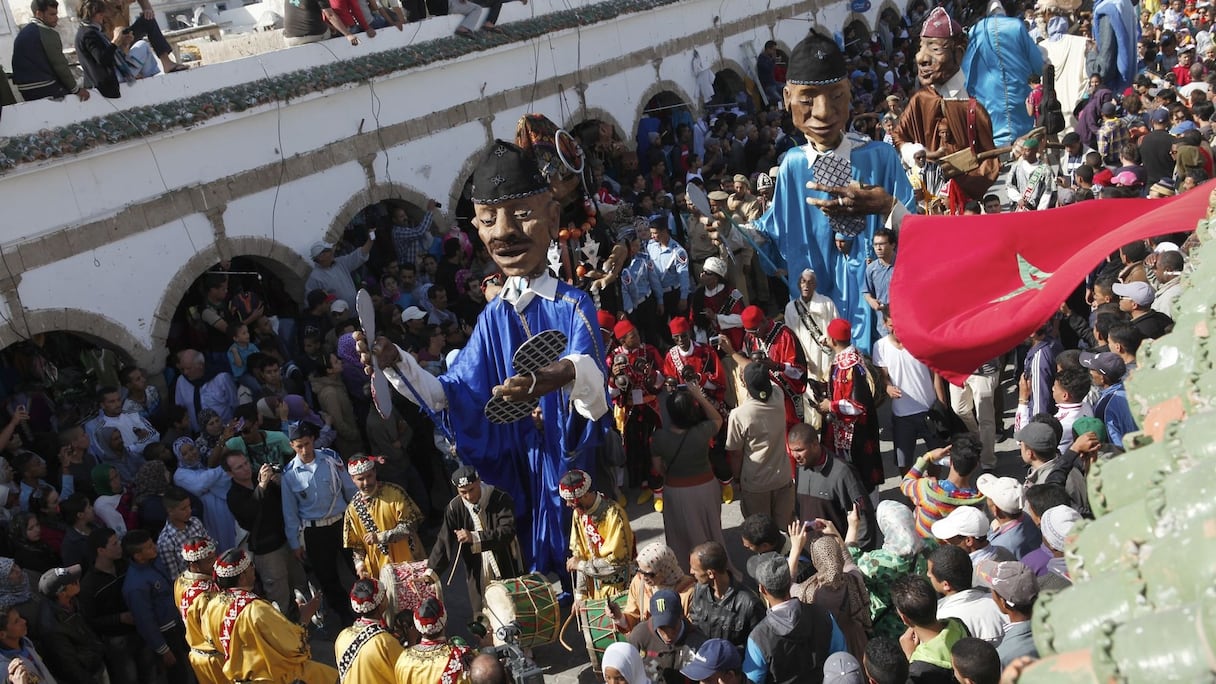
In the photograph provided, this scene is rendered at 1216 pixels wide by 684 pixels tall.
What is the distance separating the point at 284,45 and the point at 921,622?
10.3m

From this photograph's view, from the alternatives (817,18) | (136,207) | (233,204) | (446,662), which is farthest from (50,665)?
(817,18)

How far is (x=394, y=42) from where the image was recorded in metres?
13.4

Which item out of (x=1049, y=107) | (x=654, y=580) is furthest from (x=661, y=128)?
(x=654, y=580)

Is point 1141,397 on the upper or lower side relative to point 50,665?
upper

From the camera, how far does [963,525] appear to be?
5504 millimetres

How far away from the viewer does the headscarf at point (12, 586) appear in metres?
6.38

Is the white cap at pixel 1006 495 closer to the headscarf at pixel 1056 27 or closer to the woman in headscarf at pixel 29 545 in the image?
the woman in headscarf at pixel 29 545

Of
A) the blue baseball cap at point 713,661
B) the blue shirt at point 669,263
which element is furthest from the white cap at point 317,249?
the blue baseball cap at point 713,661

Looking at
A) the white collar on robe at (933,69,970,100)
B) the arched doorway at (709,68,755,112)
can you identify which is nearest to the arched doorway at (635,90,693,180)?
the arched doorway at (709,68,755,112)

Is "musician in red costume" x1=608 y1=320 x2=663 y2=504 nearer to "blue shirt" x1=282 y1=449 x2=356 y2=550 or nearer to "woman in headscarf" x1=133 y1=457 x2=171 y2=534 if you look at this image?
"blue shirt" x1=282 y1=449 x2=356 y2=550

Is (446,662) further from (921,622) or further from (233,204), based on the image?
(233,204)

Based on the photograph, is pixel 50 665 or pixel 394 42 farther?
pixel 394 42

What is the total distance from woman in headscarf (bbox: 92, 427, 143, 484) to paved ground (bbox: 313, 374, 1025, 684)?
5.78ft

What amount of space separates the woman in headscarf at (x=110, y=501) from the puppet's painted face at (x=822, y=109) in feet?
16.1
